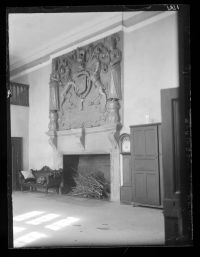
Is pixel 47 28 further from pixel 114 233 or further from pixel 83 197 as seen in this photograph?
pixel 114 233

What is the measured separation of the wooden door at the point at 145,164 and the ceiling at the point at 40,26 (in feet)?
9.17

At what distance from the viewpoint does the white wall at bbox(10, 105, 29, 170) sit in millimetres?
8789

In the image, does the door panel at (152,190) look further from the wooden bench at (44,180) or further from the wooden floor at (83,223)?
the wooden bench at (44,180)

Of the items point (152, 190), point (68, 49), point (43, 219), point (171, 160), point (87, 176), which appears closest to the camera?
point (171, 160)

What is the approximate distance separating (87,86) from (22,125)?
281 cm

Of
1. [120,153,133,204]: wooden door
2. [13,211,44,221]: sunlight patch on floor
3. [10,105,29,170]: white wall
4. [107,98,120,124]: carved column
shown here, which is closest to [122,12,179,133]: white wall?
[107,98,120,124]: carved column

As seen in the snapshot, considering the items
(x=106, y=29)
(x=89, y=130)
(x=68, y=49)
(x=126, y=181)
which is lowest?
(x=126, y=181)

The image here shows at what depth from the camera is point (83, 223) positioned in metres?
4.37

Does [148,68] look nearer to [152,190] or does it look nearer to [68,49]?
[152,190]

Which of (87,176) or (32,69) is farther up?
(32,69)

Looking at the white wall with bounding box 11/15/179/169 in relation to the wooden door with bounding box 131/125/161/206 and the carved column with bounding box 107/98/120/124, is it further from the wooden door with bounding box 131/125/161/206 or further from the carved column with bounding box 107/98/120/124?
the wooden door with bounding box 131/125/161/206

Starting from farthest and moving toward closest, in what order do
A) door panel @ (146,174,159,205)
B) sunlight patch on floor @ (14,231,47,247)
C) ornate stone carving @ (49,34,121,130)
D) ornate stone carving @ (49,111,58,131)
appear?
1. ornate stone carving @ (49,111,58,131)
2. ornate stone carving @ (49,34,121,130)
3. door panel @ (146,174,159,205)
4. sunlight patch on floor @ (14,231,47,247)

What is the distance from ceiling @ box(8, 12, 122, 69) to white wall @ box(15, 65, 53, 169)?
0.80 meters

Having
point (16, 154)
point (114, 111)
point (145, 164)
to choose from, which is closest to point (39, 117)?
point (16, 154)
